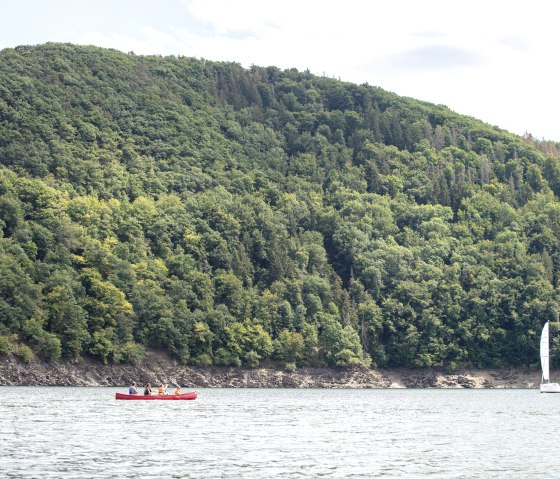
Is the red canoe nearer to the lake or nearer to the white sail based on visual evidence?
the lake

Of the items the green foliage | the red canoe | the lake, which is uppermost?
the green foliage

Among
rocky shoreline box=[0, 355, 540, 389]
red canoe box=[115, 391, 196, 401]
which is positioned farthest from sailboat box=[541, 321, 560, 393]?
red canoe box=[115, 391, 196, 401]

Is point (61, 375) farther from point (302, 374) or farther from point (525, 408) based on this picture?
point (525, 408)

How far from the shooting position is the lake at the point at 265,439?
64500mm

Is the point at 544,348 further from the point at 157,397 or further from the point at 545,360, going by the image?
the point at 157,397

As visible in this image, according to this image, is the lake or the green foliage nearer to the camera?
the lake

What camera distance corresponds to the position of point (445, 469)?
218ft

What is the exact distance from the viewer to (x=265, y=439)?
8138 centimetres

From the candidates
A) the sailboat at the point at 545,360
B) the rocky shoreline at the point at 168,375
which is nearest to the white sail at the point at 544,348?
the sailboat at the point at 545,360

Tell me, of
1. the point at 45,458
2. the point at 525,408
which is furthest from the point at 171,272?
the point at 45,458

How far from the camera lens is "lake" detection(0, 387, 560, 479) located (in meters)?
64.5

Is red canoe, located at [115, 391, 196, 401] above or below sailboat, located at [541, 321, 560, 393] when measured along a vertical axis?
below

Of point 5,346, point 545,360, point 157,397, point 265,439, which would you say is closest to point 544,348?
point 545,360

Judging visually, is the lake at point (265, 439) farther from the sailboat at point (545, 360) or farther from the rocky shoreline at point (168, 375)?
the sailboat at point (545, 360)
